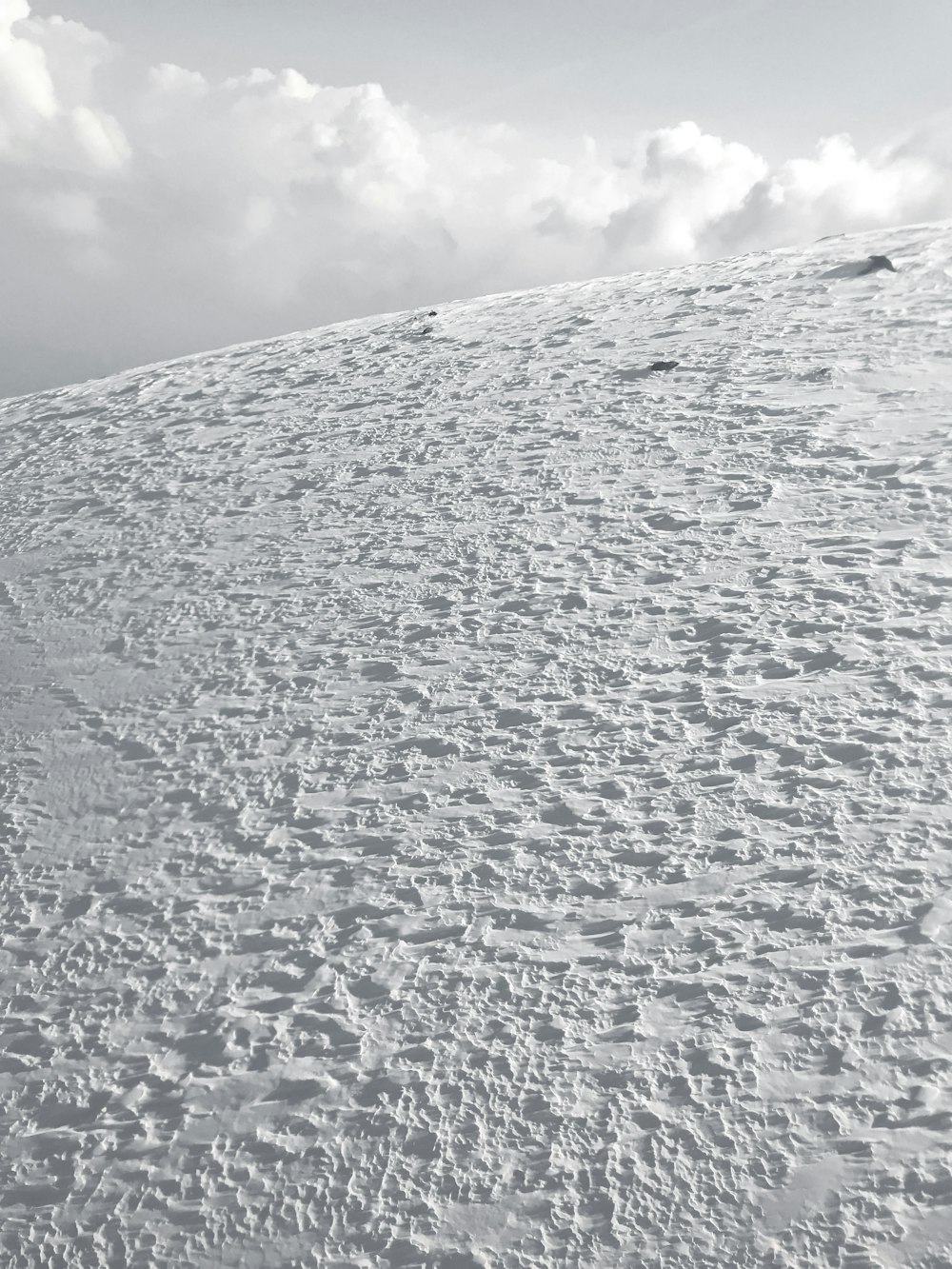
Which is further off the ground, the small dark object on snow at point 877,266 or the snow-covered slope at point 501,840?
the small dark object on snow at point 877,266

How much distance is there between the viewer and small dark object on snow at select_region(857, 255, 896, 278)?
6.44 meters

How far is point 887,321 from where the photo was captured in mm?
5672

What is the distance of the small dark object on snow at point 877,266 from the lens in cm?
644

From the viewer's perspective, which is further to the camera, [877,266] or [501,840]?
[877,266]

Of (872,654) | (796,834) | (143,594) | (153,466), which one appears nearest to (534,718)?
(796,834)

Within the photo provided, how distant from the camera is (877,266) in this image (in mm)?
6484

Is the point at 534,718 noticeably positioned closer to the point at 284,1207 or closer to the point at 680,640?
the point at 680,640

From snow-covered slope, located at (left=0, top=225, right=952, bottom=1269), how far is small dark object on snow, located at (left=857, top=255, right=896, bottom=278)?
A: 1155 millimetres

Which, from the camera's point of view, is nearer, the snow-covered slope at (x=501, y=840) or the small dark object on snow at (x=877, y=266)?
the snow-covered slope at (x=501, y=840)

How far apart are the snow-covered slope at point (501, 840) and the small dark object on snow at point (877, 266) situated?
1155 mm

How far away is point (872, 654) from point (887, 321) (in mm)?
3221

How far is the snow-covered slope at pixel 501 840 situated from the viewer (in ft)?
6.63

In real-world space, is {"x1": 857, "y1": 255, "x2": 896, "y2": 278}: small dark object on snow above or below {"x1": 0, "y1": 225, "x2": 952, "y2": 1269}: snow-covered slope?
above

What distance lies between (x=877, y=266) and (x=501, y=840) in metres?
5.45
